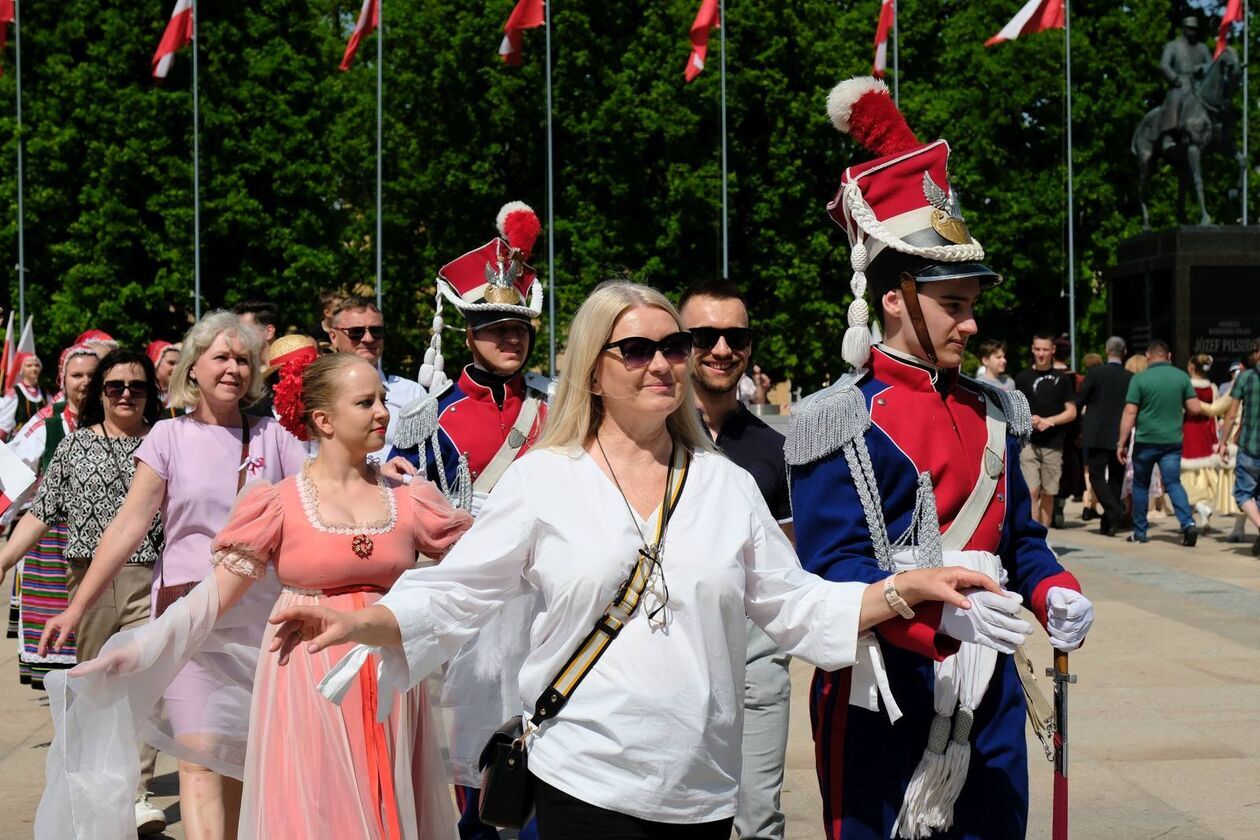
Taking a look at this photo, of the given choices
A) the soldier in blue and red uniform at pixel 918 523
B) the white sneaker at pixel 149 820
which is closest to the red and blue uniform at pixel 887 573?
the soldier in blue and red uniform at pixel 918 523

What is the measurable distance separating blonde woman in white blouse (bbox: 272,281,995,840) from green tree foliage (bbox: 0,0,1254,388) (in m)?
32.4

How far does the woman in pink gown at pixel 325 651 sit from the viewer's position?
481 centimetres

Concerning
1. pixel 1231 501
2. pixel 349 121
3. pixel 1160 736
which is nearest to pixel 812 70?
pixel 349 121

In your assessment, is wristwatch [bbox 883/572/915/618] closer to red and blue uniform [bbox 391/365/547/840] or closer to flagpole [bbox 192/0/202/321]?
red and blue uniform [bbox 391/365/547/840]

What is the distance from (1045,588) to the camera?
3873 mm

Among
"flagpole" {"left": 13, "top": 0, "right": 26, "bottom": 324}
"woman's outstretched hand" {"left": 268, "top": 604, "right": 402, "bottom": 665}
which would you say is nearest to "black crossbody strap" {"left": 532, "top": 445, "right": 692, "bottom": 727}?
"woman's outstretched hand" {"left": 268, "top": 604, "right": 402, "bottom": 665}

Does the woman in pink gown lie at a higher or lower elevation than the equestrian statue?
lower

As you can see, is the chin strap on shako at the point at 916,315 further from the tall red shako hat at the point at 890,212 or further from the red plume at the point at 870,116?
the red plume at the point at 870,116

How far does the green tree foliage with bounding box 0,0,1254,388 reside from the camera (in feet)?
120

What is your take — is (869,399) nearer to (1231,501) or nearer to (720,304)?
(720,304)

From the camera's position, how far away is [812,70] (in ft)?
122

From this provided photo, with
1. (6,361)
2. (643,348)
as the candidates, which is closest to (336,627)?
(643,348)

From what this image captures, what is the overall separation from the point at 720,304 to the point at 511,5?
1277 inches

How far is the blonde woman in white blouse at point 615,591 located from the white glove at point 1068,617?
332 millimetres
